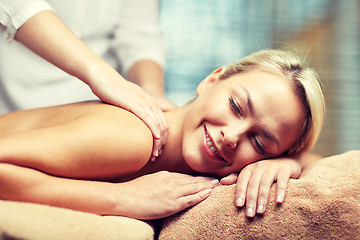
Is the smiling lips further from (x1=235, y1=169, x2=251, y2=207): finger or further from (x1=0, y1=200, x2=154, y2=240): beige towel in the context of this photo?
(x1=0, y1=200, x2=154, y2=240): beige towel

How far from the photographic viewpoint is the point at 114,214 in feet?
2.29

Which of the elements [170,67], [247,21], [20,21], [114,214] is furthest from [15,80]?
[247,21]

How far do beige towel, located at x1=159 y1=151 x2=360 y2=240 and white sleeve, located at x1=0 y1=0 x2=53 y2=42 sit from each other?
1.99ft

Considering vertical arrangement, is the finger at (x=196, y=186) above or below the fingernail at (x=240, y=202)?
below

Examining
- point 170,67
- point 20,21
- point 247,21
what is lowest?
point 170,67

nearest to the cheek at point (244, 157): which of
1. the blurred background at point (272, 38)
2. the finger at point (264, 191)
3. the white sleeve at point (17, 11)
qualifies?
the finger at point (264, 191)

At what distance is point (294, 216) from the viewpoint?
0.65m

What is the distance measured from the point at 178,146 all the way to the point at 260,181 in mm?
264

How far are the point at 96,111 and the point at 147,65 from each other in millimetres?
616

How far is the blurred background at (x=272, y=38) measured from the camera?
2.64 metres

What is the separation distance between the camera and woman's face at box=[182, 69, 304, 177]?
33.5 inches

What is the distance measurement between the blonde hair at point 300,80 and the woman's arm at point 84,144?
0.35 metres

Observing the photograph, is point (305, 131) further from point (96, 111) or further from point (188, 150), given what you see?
point (96, 111)

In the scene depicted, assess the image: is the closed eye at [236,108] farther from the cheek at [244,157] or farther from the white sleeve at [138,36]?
the white sleeve at [138,36]
